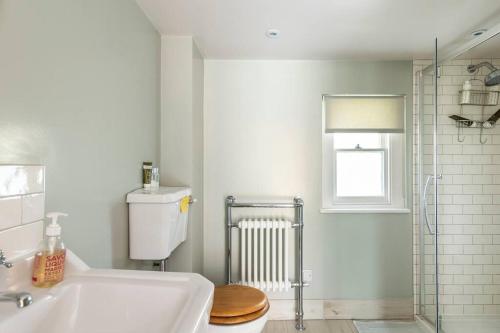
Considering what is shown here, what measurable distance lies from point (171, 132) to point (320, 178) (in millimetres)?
1177

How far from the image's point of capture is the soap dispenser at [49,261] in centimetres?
75

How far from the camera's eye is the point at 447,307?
6.37 ft

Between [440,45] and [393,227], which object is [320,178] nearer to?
[393,227]

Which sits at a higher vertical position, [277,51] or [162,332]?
[277,51]

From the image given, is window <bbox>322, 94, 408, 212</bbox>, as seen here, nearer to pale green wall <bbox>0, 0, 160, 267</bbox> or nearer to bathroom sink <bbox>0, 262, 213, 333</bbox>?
pale green wall <bbox>0, 0, 160, 267</bbox>

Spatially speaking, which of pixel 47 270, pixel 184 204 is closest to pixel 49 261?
pixel 47 270

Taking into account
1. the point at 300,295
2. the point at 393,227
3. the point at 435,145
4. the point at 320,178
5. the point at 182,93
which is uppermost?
the point at 182,93

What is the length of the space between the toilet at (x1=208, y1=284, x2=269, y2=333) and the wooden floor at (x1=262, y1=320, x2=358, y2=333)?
67cm

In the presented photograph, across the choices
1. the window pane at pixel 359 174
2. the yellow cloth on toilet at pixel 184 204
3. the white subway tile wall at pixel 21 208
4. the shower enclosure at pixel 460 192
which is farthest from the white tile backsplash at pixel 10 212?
the shower enclosure at pixel 460 192

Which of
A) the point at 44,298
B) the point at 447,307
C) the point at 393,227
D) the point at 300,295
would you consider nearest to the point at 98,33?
the point at 44,298

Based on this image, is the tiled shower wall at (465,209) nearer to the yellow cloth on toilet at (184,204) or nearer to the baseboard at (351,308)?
the baseboard at (351,308)

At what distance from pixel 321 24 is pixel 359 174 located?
1.22 m

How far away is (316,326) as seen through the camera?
2156 mm

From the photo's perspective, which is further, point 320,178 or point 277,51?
point 320,178
